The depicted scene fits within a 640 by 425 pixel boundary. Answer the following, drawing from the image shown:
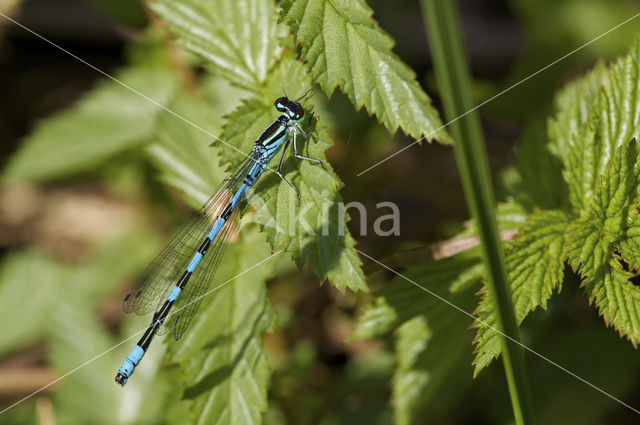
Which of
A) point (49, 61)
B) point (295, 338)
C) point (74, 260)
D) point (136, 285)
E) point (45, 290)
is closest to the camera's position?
point (136, 285)

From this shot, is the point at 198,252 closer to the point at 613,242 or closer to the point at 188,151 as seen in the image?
the point at 188,151

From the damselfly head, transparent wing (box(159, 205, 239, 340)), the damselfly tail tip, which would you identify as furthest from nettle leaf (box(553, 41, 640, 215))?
the damselfly tail tip

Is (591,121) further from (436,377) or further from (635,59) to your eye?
(436,377)

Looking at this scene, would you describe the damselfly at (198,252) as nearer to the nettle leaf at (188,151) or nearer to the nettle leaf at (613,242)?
the nettle leaf at (188,151)

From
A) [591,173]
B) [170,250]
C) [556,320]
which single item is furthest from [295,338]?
[591,173]

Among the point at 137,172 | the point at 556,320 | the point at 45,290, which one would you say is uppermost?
the point at 137,172

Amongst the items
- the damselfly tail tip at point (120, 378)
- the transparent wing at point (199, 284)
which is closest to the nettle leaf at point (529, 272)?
the transparent wing at point (199, 284)

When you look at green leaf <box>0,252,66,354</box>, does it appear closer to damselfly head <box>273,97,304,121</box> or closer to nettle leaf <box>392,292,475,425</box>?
damselfly head <box>273,97,304,121</box>
